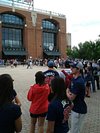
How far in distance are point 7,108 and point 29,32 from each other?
75.7 m

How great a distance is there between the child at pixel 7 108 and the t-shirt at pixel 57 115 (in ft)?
2.02

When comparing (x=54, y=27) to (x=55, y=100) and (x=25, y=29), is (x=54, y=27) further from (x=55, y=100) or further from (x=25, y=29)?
(x=55, y=100)

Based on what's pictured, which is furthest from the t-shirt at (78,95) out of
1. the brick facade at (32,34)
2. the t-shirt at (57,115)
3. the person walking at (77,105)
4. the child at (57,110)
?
the brick facade at (32,34)

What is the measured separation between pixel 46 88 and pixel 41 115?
56cm

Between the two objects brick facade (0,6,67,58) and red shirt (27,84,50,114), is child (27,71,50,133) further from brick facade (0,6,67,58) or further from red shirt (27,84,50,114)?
brick facade (0,6,67,58)

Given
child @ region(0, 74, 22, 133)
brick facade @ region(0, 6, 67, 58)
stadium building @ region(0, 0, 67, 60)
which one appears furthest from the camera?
brick facade @ region(0, 6, 67, 58)

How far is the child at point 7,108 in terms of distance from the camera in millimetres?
3832

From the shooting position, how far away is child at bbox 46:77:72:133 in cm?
444

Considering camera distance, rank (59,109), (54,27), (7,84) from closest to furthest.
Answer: (7,84) < (59,109) < (54,27)

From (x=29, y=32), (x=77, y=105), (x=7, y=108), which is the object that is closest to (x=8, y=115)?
(x=7, y=108)

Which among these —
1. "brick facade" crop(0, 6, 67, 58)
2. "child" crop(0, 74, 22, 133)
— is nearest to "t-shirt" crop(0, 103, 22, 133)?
"child" crop(0, 74, 22, 133)

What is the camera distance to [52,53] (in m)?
82.2

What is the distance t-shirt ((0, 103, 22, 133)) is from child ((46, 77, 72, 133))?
659 millimetres

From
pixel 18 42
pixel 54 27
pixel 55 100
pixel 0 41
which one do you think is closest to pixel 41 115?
pixel 55 100
